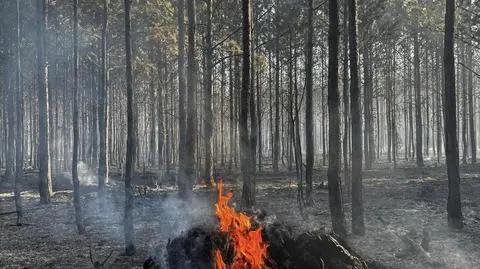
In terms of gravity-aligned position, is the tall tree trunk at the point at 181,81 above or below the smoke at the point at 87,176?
above

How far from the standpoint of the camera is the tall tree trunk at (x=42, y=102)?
58.0ft

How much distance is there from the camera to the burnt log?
23.8 ft

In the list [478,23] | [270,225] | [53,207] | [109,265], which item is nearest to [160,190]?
[53,207]

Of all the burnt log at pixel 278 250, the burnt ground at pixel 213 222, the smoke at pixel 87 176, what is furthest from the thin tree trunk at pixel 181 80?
the smoke at pixel 87 176

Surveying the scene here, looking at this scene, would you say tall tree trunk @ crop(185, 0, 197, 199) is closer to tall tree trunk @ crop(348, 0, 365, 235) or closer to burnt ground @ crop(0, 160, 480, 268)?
burnt ground @ crop(0, 160, 480, 268)

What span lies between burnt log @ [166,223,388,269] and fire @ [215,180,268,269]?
146mm

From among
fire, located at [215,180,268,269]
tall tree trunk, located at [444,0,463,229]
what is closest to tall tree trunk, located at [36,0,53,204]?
fire, located at [215,180,268,269]

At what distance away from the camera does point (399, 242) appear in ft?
35.6

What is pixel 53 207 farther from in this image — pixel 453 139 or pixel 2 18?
pixel 453 139

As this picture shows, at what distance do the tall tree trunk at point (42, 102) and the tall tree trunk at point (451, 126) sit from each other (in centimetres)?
1399

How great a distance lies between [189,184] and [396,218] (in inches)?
277

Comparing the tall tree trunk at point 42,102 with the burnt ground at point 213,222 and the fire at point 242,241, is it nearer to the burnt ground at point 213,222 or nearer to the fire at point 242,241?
the burnt ground at point 213,222

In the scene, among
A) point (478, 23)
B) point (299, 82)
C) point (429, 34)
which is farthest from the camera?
point (299, 82)

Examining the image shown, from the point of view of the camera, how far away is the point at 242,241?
7172 mm
